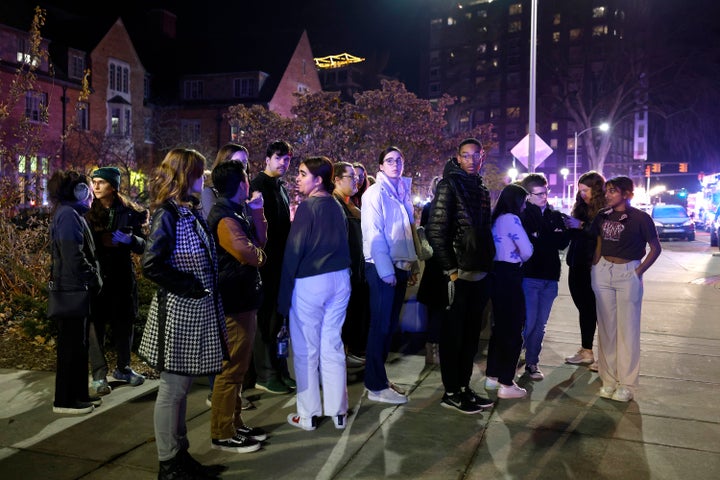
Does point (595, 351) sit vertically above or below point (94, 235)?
below

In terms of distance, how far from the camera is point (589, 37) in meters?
91.1

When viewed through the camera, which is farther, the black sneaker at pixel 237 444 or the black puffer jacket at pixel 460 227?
the black puffer jacket at pixel 460 227

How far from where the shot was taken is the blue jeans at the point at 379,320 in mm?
5113

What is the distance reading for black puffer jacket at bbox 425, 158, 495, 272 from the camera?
489 centimetres

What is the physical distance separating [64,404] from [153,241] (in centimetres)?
211

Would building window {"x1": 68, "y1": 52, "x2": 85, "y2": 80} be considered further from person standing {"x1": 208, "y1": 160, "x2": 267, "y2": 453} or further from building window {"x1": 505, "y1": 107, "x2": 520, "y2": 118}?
building window {"x1": 505, "y1": 107, "x2": 520, "y2": 118}

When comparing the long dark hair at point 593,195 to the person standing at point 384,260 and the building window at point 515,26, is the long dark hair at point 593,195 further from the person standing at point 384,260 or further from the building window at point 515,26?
the building window at point 515,26

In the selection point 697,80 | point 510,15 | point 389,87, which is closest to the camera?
point 389,87

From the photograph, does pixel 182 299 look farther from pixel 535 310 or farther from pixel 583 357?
pixel 583 357

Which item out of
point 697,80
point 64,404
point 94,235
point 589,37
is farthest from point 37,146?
point 589,37

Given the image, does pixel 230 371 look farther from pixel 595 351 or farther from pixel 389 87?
pixel 389 87

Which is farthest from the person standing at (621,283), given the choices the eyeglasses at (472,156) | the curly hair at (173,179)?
the curly hair at (173,179)

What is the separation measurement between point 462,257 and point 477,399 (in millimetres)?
1185

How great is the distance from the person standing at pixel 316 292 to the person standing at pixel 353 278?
3.17ft
